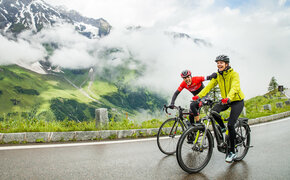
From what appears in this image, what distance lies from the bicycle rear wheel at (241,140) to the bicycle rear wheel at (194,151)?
3.12ft

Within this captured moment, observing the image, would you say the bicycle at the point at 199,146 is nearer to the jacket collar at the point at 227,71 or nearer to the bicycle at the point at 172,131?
the jacket collar at the point at 227,71

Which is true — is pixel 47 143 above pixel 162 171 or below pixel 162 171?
above

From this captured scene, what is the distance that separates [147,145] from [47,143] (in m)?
2.67

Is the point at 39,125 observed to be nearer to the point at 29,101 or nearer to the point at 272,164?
the point at 272,164

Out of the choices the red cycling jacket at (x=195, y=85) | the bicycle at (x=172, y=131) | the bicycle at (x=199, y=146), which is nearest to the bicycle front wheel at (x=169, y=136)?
the bicycle at (x=172, y=131)

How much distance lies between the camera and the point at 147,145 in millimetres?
6363

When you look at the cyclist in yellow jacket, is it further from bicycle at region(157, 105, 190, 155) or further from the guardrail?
the guardrail

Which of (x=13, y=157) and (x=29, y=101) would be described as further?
(x=29, y=101)

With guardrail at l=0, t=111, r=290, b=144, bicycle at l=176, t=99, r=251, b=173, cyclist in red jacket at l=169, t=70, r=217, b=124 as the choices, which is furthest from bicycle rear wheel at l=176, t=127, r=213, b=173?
guardrail at l=0, t=111, r=290, b=144

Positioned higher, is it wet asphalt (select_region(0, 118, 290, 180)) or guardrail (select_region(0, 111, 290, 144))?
guardrail (select_region(0, 111, 290, 144))

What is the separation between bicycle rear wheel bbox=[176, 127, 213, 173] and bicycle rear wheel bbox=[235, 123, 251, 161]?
3.12 ft

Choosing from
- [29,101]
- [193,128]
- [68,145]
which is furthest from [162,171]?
[29,101]

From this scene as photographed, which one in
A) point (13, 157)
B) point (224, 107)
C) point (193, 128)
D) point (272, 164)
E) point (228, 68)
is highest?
point (228, 68)

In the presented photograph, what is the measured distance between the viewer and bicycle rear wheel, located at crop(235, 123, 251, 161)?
4996 millimetres
